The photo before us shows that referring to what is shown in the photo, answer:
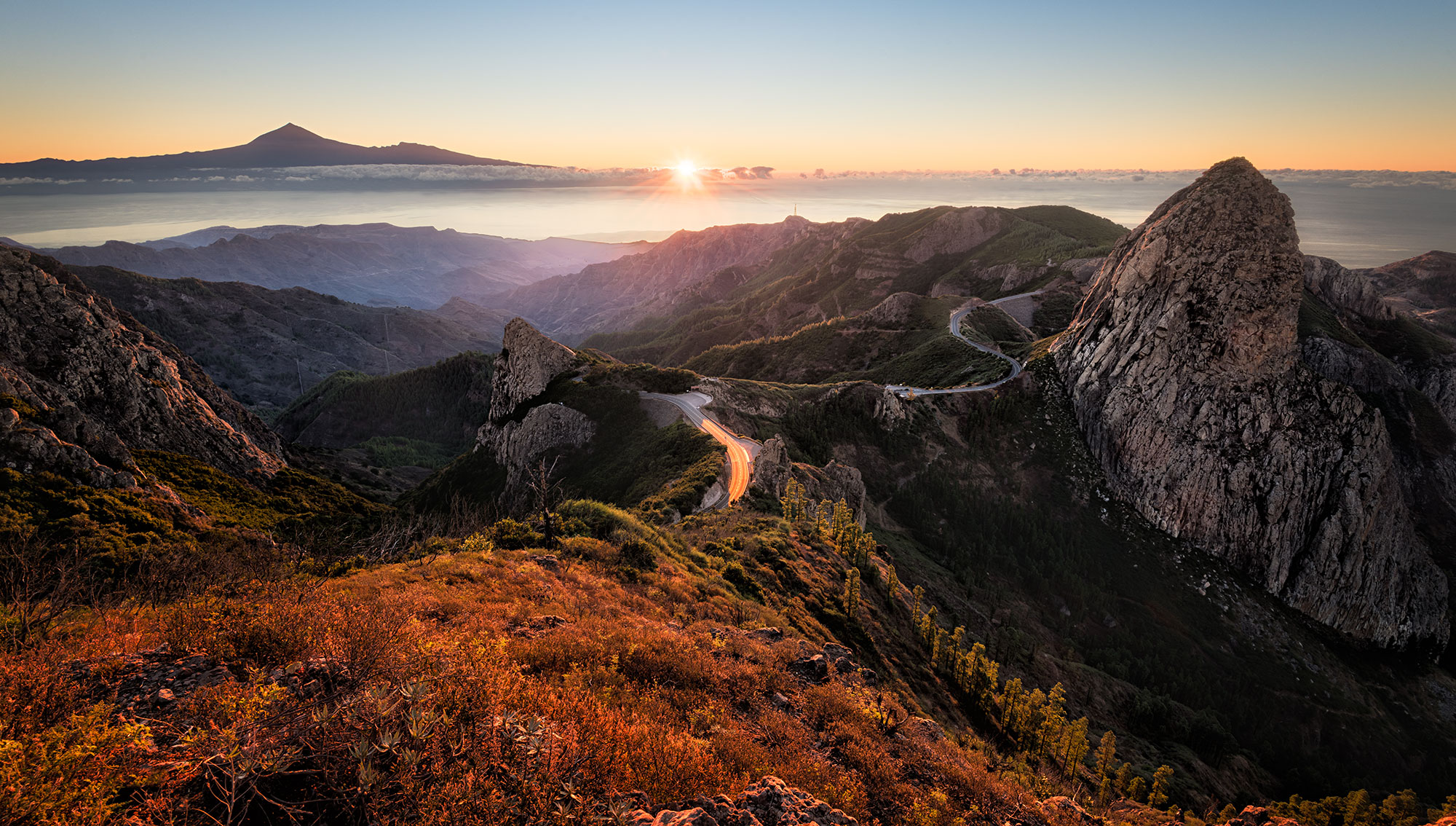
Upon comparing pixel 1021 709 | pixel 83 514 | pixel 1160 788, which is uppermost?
pixel 83 514

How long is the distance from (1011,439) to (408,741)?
234ft

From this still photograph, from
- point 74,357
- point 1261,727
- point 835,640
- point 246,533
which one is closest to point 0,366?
point 74,357

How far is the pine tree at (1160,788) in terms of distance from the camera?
79.0 ft

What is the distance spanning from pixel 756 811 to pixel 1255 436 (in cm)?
7503

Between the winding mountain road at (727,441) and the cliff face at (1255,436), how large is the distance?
4633 cm

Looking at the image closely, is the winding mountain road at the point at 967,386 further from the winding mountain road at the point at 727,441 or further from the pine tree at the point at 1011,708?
the pine tree at the point at 1011,708

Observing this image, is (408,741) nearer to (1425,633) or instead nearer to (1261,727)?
(1261,727)

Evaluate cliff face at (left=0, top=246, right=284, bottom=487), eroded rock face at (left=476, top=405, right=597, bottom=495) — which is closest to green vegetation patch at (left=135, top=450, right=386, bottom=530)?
cliff face at (left=0, top=246, right=284, bottom=487)

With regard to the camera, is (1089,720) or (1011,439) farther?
(1011,439)

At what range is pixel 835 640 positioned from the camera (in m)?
22.6

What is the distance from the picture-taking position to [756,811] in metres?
6.71

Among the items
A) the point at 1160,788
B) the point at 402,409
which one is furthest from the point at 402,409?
the point at 1160,788

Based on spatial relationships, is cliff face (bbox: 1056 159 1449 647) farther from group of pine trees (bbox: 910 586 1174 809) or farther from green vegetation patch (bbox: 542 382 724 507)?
green vegetation patch (bbox: 542 382 724 507)

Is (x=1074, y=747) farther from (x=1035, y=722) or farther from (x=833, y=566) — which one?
(x=833, y=566)
